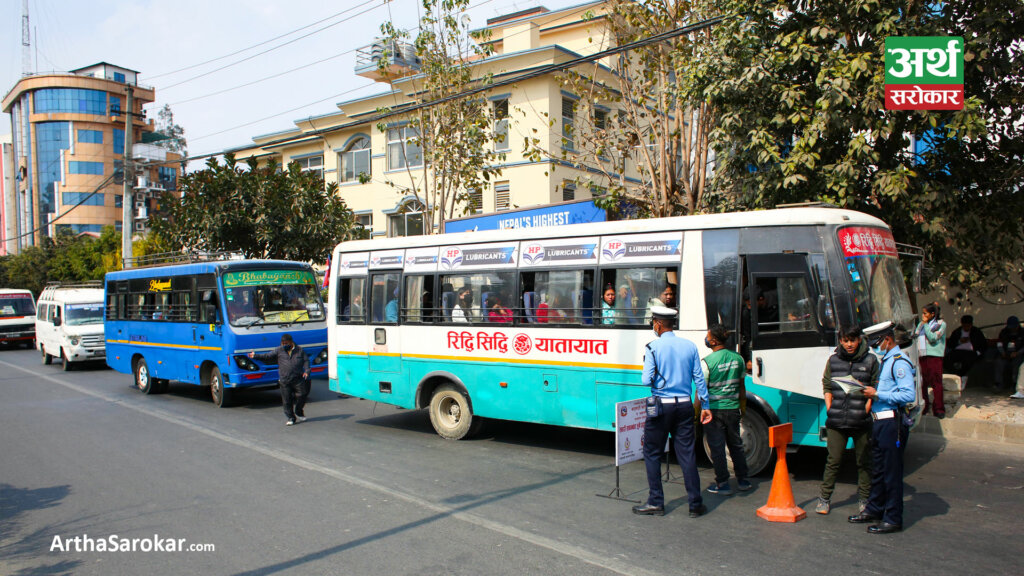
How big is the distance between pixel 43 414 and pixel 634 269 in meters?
11.4

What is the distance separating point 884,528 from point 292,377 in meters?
8.70

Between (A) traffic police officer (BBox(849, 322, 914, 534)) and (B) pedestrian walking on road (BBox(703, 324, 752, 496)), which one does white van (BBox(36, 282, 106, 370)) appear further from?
(A) traffic police officer (BBox(849, 322, 914, 534))

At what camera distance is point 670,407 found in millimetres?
6250

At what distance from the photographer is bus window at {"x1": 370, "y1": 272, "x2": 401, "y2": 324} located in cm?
1047

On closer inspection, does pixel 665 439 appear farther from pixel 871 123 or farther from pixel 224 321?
pixel 224 321

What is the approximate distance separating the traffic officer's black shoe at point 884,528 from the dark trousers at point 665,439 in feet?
4.44

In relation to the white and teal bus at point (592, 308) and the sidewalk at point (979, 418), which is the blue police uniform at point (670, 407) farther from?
the sidewalk at point (979, 418)

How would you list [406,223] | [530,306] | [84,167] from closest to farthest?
[530,306], [406,223], [84,167]

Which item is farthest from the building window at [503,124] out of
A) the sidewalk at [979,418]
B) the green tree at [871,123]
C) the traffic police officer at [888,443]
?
the traffic police officer at [888,443]

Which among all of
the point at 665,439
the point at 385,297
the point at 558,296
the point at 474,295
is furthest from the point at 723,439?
the point at 385,297

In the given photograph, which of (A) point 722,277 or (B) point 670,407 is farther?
(A) point 722,277

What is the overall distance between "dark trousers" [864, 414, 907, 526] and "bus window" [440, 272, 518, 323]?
15.0 ft

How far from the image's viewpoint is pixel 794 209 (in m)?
7.37

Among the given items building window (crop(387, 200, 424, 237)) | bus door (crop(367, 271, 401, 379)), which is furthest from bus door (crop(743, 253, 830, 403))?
building window (crop(387, 200, 424, 237))
